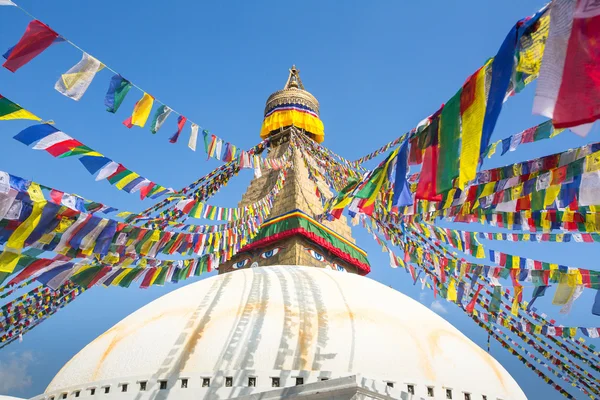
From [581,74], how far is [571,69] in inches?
2.3

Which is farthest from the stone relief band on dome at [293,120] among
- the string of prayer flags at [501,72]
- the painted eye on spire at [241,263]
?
the string of prayer flags at [501,72]

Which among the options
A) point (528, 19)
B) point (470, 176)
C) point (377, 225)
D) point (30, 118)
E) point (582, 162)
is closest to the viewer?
point (528, 19)

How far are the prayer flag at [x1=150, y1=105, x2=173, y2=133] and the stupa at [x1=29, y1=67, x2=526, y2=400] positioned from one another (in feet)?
7.20

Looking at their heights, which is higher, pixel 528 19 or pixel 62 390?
pixel 528 19

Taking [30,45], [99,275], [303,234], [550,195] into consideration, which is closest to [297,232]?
[303,234]

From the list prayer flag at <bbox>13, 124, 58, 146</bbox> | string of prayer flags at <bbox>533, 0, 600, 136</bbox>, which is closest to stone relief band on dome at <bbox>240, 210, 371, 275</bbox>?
prayer flag at <bbox>13, 124, 58, 146</bbox>

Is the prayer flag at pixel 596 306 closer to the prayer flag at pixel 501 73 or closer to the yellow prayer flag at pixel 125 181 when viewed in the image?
the prayer flag at pixel 501 73

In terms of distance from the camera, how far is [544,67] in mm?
2566

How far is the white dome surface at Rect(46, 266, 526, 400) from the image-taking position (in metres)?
4.35

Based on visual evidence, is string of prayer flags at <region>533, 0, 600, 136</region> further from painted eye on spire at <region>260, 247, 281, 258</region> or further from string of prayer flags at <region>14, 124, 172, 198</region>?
Result: painted eye on spire at <region>260, 247, 281, 258</region>

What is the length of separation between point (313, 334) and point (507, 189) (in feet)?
9.29

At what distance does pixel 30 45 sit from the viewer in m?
3.71

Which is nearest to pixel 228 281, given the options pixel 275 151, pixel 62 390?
pixel 62 390

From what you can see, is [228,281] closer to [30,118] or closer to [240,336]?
[240,336]
